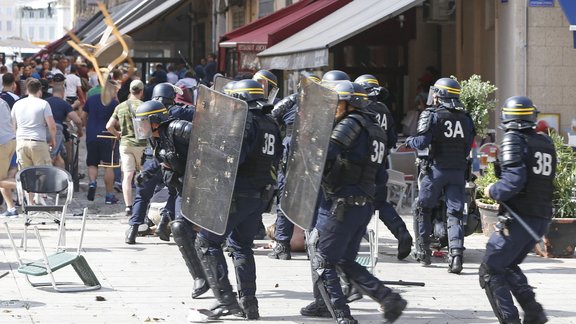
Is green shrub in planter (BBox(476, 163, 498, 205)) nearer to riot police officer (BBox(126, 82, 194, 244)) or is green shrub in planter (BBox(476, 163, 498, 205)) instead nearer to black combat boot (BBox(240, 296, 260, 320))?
riot police officer (BBox(126, 82, 194, 244))

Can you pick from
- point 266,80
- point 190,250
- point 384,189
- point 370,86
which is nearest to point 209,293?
point 190,250

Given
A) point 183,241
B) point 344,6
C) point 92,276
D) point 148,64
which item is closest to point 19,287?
point 92,276

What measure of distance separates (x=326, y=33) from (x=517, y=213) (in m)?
9.30

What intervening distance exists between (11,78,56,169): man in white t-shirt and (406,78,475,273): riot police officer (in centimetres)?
557

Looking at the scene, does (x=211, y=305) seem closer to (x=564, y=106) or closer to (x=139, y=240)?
(x=139, y=240)

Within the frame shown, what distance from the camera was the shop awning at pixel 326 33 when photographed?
16.1 metres

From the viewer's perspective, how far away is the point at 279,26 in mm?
20688

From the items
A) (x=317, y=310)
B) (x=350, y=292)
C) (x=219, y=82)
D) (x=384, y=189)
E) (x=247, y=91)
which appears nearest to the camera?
(x=247, y=91)

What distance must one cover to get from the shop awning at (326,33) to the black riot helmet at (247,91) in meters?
6.99

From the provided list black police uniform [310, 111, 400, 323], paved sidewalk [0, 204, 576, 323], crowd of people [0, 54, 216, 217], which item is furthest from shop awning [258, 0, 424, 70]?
black police uniform [310, 111, 400, 323]

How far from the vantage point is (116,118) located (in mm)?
15727

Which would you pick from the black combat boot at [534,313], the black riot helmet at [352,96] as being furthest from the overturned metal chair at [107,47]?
the black combat boot at [534,313]

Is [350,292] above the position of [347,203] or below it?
below

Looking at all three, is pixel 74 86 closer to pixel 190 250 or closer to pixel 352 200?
pixel 190 250
